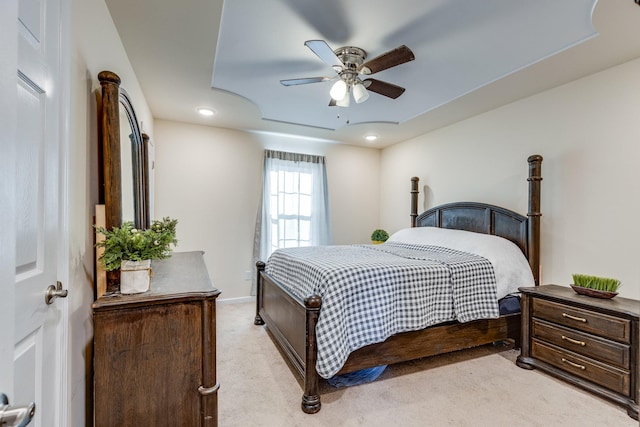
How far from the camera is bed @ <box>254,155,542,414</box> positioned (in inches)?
77.5

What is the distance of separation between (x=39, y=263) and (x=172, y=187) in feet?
10.3

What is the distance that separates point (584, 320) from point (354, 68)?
2.50 meters

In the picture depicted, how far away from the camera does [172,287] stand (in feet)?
4.78

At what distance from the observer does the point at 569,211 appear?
2.65 m

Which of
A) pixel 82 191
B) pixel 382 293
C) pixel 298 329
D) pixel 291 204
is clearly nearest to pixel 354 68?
pixel 382 293

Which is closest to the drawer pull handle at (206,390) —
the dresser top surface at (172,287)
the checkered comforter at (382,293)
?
the dresser top surface at (172,287)

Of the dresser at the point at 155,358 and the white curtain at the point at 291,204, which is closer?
the dresser at the point at 155,358

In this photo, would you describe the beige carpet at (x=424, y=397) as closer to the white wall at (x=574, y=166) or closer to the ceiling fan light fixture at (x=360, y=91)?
the white wall at (x=574, y=166)

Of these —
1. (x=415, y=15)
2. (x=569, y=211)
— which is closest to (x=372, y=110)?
(x=415, y=15)

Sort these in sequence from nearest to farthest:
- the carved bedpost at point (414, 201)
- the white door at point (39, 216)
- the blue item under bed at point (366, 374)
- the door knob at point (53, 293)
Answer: the white door at point (39, 216) → the door knob at point (53, 293) → the blue item under bed at point (366, 374) → the carved bedpost at point (414, 201)

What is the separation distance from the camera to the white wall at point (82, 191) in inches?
47.4

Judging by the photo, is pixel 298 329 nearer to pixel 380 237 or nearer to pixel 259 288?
pixel 259 288

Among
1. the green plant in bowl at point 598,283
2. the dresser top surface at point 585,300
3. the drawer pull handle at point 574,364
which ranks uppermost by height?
the green plant in bowl at point 598,283

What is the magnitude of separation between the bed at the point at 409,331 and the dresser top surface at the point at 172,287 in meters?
0.74
